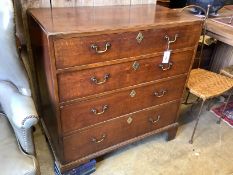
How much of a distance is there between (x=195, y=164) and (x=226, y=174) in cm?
21

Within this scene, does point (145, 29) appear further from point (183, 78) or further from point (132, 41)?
point (183, 78)

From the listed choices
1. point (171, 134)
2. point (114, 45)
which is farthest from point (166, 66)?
point (171, 134)

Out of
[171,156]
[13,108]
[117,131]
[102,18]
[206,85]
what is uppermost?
[102,18]

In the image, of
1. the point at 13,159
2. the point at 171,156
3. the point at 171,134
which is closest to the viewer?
the point at 13,159

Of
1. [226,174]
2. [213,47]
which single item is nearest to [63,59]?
[226,174]

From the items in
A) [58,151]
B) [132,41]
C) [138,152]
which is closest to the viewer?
[132,41]

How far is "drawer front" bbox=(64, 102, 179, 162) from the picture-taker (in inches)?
53.1

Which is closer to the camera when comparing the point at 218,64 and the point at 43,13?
the point at 43,13

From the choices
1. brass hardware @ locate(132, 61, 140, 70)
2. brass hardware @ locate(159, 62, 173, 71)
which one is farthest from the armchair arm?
brass hardware @ locate(159, 62, 173, 71)

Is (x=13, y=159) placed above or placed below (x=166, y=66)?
below

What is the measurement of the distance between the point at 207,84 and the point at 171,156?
612 millimetres

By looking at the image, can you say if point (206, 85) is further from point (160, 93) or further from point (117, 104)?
point (117, 104)

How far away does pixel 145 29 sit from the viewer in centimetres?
119

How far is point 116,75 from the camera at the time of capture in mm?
1253
